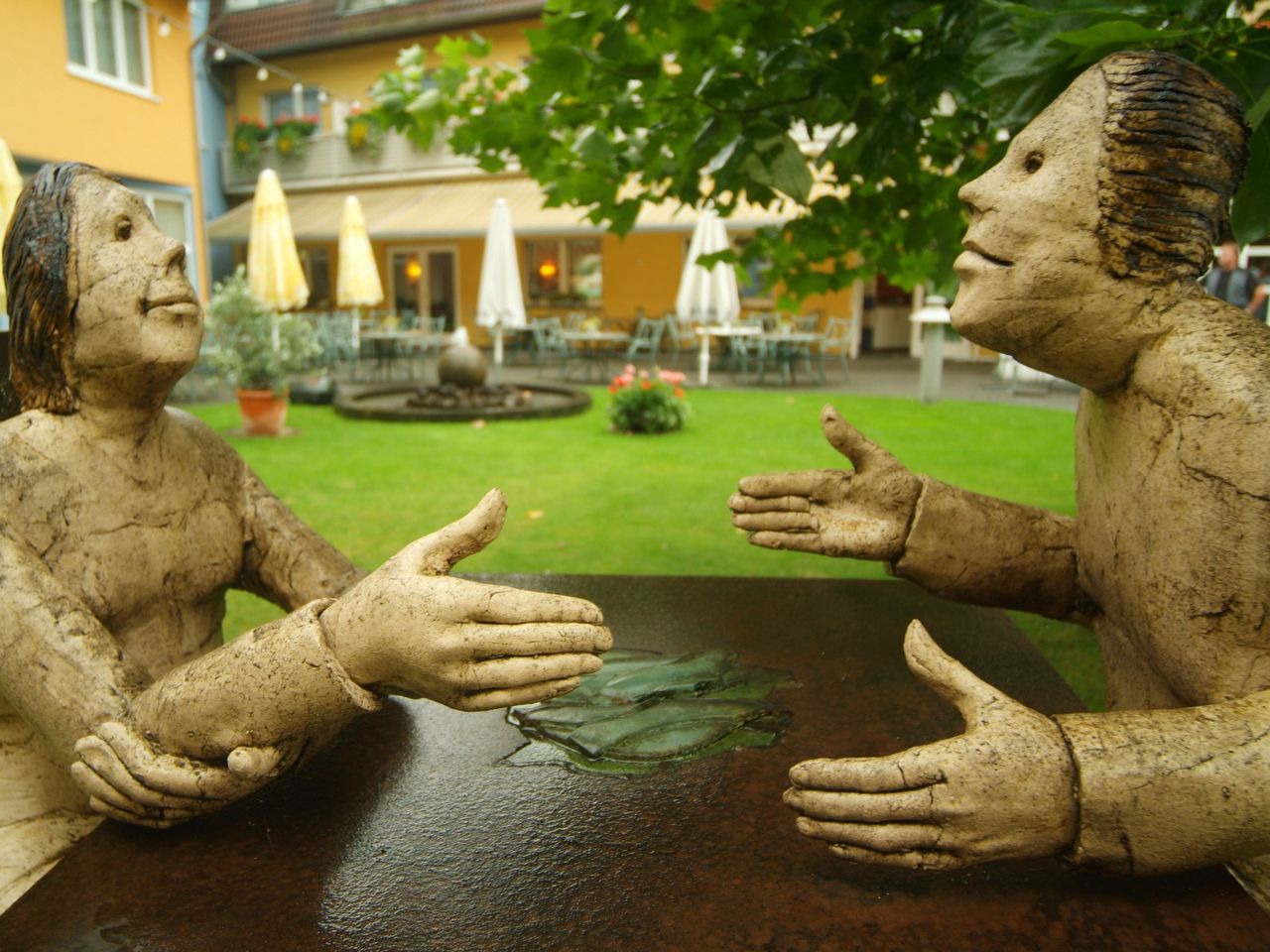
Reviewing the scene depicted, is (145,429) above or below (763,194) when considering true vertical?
below

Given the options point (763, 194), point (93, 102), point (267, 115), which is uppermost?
point (267, 115)

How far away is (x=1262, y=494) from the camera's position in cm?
121

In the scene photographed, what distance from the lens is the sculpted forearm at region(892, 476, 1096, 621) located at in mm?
1738

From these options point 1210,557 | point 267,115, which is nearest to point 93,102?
point 267,115

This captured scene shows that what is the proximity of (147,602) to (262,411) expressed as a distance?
7.69 m

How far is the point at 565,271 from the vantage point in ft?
68.0

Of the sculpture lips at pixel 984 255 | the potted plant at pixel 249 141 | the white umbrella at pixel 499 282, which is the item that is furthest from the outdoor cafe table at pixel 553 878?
the potted plant at pixel 249 141

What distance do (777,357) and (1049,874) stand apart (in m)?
13.6

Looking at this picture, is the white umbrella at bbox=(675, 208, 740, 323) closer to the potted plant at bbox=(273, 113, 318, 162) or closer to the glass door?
the glass door

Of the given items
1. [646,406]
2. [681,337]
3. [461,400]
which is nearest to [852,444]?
[646,406]

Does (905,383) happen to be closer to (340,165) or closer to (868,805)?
(868,805)

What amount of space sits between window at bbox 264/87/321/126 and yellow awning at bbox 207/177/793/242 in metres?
1.67

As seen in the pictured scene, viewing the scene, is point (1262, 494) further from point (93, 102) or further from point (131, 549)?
point (93, 102)


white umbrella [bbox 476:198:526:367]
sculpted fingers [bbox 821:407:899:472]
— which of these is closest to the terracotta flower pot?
white umbrella [bbox 476:198:526:367]
